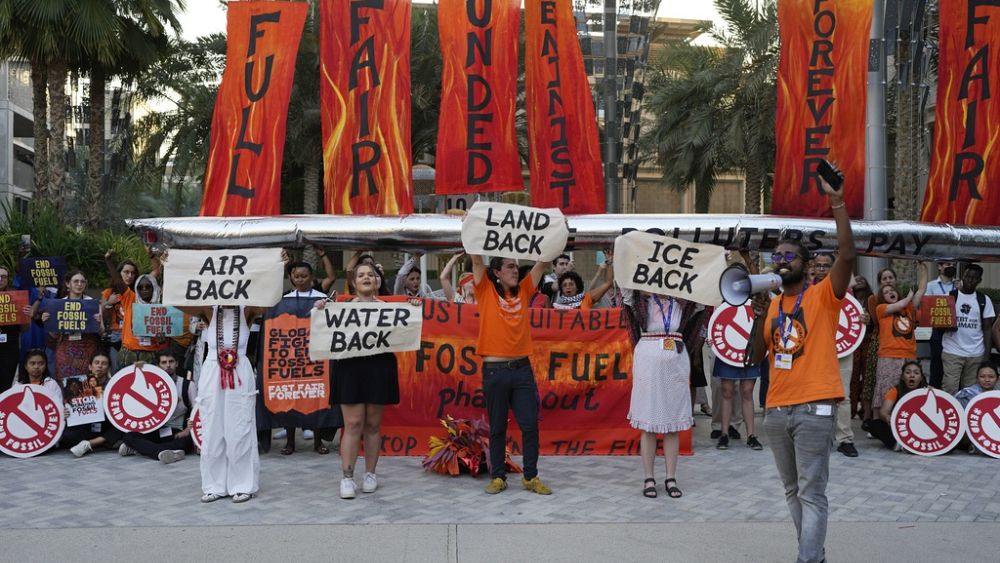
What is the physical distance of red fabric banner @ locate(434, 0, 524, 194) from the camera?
9867 mm

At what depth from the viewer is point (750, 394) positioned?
9391 mm

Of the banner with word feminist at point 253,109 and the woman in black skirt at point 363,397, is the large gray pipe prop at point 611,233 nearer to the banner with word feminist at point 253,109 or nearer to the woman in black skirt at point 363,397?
the banner with word feminist at point 253,109

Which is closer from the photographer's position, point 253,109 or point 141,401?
point 141,401

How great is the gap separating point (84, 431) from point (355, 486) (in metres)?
3.24

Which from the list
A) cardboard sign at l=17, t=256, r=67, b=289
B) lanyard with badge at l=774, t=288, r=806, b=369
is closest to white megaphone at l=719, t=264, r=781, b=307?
lanyard with badge at l=774, t=288, r=806, b=369

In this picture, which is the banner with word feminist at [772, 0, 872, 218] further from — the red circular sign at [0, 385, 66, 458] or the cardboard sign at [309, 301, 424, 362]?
the red circular sign at [0, 385, 66, 458]

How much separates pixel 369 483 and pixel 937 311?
5.88 m

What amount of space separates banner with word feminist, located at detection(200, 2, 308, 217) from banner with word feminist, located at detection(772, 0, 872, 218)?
498 cm

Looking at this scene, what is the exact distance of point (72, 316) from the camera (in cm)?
962

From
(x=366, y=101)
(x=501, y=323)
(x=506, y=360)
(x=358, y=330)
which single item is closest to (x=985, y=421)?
(x=506, y=360)

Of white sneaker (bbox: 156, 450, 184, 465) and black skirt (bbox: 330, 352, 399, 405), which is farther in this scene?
white sneaker (bbox: 156, 450, 184, 465)

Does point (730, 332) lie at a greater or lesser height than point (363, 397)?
greater

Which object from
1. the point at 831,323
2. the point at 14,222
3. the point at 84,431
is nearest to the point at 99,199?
the point at 14,222

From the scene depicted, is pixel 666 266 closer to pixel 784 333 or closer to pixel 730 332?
pixel 784 333
